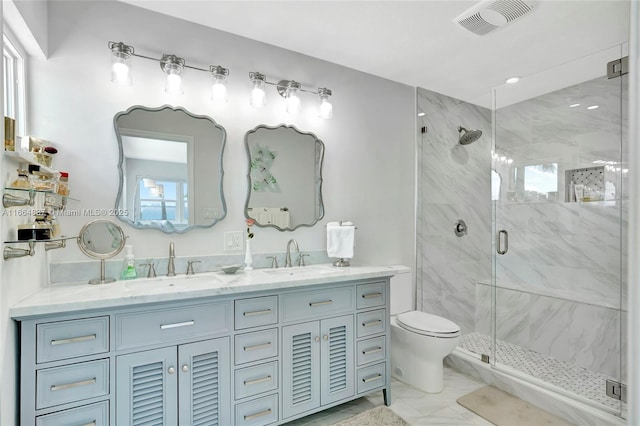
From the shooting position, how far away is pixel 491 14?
6.36 ft

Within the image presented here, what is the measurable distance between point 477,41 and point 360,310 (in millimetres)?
2046

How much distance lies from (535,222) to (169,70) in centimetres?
325

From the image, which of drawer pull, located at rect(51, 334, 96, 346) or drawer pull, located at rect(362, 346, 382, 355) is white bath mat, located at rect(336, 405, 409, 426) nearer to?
drawer pull, located at rect(362, 346, 382, 355)

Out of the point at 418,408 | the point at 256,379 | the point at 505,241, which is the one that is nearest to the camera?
the point at 256,379

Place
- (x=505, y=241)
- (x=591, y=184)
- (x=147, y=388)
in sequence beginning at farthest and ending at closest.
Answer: (x=505, y=241), (x=591, y=184), (x=147, y=388)

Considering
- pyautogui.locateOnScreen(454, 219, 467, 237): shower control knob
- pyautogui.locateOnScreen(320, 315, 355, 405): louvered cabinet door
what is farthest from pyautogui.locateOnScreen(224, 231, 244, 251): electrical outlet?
pyautogui.locateOnScreen(454, 219, 467, 237): shower control knob

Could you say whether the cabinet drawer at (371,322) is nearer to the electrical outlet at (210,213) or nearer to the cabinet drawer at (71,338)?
the electrical outlet at (210,213)

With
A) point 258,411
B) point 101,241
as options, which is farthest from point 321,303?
point 101,241

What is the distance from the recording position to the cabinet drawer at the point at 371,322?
6.82 ft

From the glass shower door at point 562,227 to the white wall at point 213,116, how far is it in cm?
97

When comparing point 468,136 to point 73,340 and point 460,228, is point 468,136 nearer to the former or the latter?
point 460,228

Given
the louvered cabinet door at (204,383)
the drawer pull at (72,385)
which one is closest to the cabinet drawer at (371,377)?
the louvered cabinet door at (204,383)

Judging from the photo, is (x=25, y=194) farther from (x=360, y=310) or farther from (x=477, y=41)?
(x=477, y=41)

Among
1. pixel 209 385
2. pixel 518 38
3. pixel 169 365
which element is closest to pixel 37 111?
pixel 169 365
